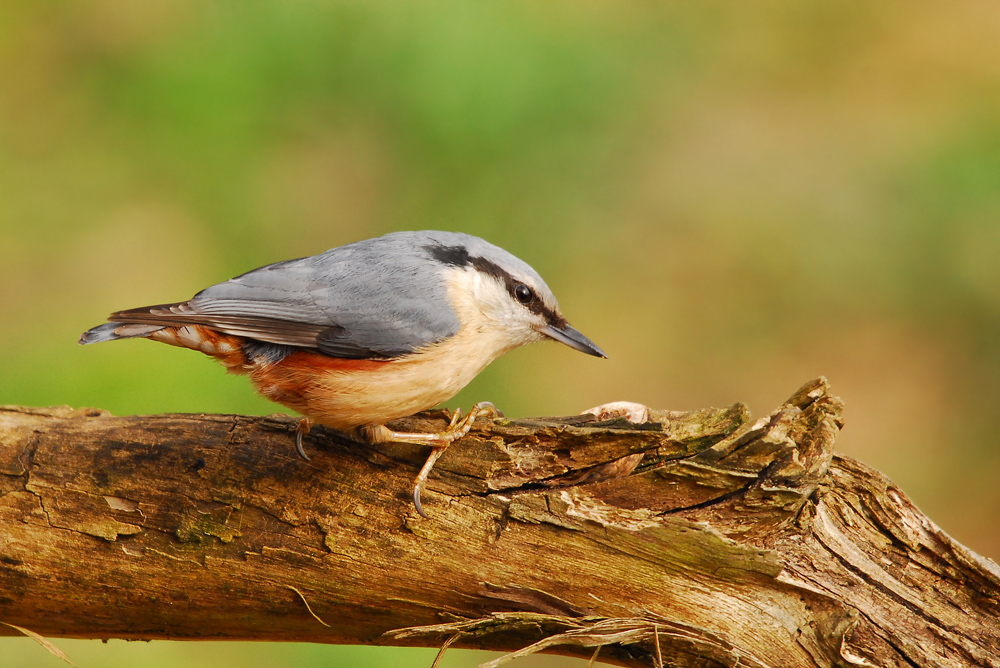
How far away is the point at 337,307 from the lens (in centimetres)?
302

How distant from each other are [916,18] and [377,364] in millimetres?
5809

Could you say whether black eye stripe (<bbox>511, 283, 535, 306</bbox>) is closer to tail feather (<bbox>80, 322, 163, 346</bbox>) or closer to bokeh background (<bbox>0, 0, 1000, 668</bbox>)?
tail feather (<bbox>80, 322, 163, 346</bbox>)

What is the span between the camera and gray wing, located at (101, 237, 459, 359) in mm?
2975

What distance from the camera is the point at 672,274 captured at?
5859mm

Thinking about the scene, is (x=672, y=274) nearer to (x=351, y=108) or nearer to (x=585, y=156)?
(x=585, y=156)

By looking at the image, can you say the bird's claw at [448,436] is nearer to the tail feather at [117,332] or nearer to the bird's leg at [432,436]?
the bird's leg at [432,436]

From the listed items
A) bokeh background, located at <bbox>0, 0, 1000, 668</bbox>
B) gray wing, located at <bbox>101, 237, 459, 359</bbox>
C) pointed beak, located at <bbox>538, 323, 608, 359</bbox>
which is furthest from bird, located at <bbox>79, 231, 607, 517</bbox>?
bokeh background, located at <bbox>0, 0, 1000, 668</bbox>

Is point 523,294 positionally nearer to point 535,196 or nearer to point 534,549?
point 534,549

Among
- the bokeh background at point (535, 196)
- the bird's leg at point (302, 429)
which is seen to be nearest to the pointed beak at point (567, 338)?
the bird's leg at point (302, 429)

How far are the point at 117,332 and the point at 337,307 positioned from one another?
2.38 ft

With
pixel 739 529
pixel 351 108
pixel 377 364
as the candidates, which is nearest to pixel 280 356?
pixel 377 364

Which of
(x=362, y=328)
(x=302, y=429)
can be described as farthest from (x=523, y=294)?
(x=302, y=429)

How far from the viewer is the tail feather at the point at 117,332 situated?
2951 millimetres

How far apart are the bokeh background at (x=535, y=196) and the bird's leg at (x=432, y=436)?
6.33 ft
